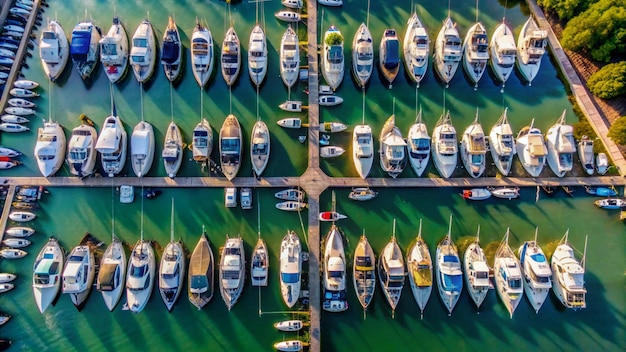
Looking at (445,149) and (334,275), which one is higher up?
(445,149)

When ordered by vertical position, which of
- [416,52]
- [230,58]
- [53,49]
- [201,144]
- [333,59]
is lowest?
[201,144]

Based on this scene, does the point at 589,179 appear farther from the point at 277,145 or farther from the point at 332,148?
the point at 277,145

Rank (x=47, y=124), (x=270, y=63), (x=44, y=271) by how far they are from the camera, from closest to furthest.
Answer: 1. (x=44, y=271)
2. (x=47, y=124)
3. (x=270, y=63)

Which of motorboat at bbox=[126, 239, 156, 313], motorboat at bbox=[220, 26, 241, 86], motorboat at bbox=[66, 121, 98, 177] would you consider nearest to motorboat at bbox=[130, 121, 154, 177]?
motorboat at bbox=[66, 121, 98, 177]

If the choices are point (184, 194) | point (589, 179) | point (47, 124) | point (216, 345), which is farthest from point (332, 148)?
point (47, 124)

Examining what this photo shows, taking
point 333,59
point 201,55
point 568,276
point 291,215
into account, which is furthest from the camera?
point 201,55

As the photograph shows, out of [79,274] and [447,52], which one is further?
[447,52]

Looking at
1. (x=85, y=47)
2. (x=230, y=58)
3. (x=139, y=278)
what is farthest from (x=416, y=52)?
(x=139, y=278)

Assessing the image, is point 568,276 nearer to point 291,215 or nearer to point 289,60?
point 291,215
